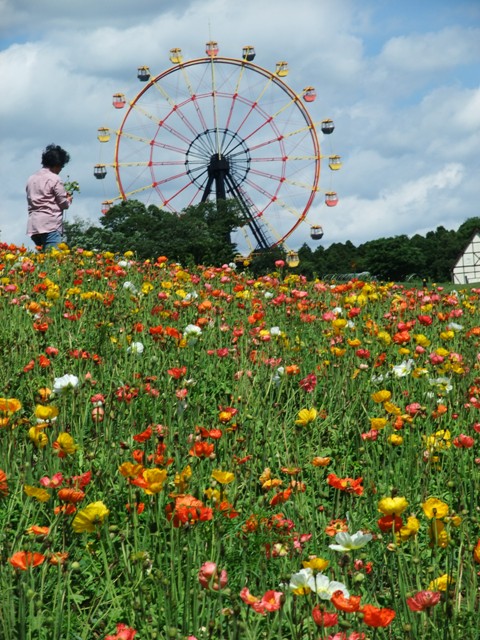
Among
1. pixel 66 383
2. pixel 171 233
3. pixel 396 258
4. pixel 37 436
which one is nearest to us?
pixel 37 436

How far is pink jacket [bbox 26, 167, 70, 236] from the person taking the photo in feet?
22.8

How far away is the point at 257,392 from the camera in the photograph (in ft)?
10.1

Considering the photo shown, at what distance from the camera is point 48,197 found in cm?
697

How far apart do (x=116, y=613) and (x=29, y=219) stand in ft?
18.8

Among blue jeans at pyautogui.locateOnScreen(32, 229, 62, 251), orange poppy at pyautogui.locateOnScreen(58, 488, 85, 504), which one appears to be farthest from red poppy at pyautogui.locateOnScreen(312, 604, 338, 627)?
blue jeans at pyautogui.locateOnScreen(32, 229, 62, 251)

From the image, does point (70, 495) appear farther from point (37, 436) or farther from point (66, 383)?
point (66, 383)

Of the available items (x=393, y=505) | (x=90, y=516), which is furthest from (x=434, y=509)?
(x=90, y=516)

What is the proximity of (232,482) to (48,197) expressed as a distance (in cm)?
518

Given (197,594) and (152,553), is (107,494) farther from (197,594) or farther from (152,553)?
(197,594)

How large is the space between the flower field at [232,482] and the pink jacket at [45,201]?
234cm

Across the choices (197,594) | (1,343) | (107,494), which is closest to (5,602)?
(197,594)

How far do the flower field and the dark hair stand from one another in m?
2.40

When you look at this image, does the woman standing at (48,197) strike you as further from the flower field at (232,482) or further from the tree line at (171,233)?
the tree line at (171,233)

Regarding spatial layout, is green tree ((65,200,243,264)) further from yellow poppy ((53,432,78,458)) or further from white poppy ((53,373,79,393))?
yellow poppy ((53,432,78,458))
